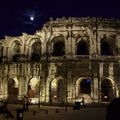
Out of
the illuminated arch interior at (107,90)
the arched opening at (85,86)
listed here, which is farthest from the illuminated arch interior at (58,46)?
the illuminated arch interior at (107,90)

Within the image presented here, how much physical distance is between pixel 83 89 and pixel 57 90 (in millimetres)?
3277

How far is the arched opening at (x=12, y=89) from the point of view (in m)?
27.8

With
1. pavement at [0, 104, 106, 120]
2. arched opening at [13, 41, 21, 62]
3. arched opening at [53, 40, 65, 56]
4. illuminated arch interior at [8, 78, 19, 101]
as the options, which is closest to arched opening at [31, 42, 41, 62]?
arched opening at [13, 41, 21, 62]

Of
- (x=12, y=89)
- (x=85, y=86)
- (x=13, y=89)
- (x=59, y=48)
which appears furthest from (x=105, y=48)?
(x=12, y=89)

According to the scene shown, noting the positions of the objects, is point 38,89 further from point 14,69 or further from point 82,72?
point 82,72

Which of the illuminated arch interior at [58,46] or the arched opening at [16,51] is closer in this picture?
the illuminated arch interior at [58,46]

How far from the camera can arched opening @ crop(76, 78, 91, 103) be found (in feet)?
86.5

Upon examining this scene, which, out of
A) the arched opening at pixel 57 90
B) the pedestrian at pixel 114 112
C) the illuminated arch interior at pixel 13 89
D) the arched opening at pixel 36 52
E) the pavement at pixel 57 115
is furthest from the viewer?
the arched opening at pixel 36 52

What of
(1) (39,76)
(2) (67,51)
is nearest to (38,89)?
(1) (39,76)

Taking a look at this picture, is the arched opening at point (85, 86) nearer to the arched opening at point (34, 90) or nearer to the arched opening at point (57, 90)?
the arched opening at point (57, 90)

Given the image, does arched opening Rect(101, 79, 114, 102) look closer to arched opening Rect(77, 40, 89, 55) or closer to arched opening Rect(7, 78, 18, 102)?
arched opening Rect(77, 40, 89, 55)

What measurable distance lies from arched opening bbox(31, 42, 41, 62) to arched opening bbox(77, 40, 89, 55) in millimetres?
4474

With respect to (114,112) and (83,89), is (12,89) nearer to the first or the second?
(83,89)

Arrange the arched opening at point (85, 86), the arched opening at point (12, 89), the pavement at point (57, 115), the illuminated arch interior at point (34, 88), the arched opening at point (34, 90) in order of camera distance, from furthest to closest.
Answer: the arched opening at point (85, 86) < the arched opening at point (12, 89) < the illuminated arch interior at point (34, 88) < the arched opening at point (34, 90) < the pavement at point (57, 115)
